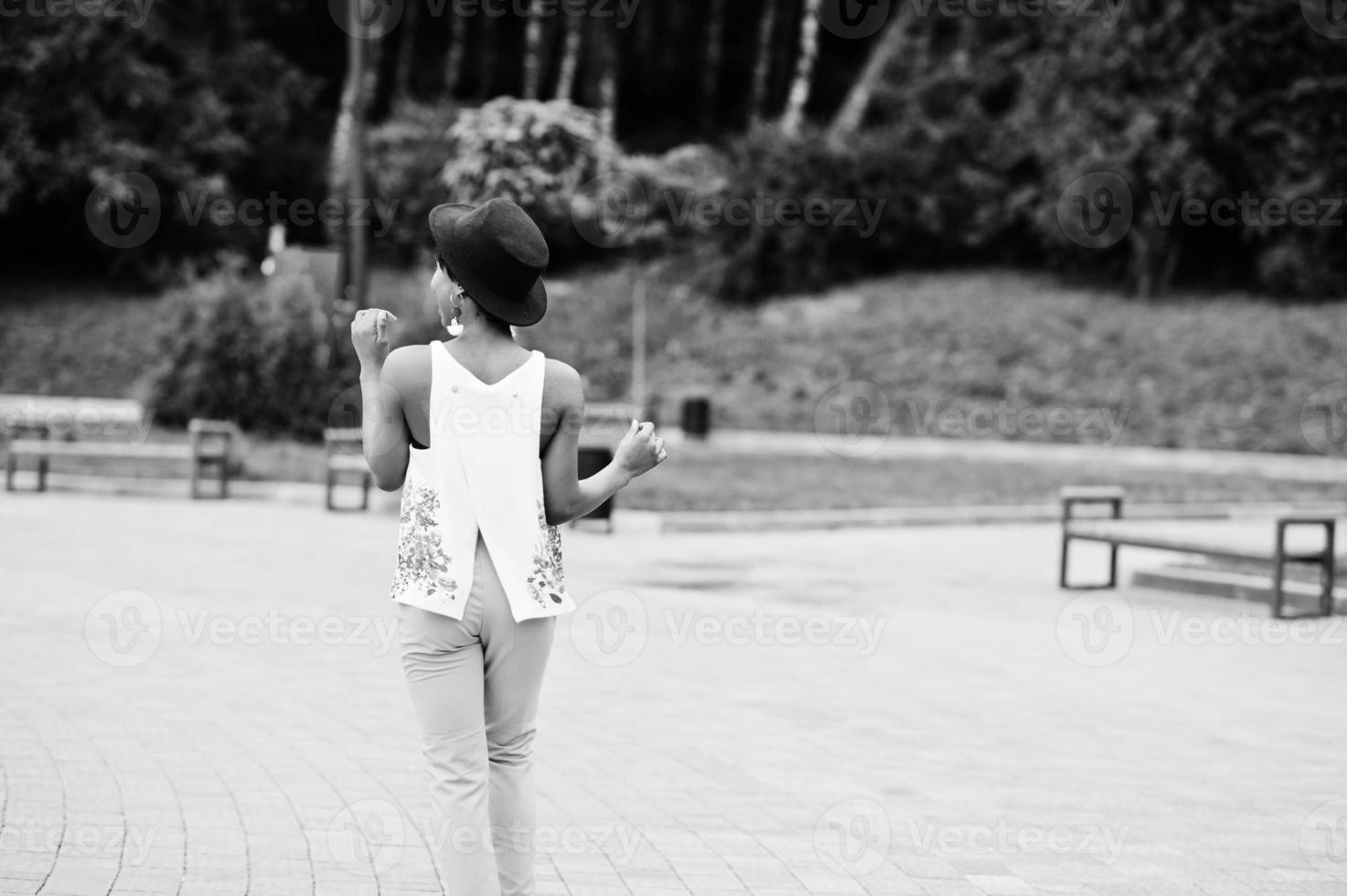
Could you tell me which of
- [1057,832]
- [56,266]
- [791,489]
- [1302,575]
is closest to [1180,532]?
[1302,575]

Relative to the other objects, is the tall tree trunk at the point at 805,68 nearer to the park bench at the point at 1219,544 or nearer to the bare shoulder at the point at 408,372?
the park bench at the point at 1219,544

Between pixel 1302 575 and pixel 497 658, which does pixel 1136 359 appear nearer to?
pixel 1302 575

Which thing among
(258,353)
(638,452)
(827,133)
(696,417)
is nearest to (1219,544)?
(638,452)

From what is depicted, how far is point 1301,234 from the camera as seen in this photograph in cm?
3038

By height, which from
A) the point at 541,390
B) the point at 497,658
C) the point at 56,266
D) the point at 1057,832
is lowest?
the point at 1057,832

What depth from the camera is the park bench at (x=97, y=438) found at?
1833cm

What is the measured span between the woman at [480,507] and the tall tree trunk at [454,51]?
40.7m

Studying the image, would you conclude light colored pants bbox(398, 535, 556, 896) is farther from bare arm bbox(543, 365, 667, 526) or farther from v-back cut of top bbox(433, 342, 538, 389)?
v-back cut of top bbox(433, 342, 538, 389)

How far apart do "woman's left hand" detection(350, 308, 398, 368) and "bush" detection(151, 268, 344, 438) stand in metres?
20.3

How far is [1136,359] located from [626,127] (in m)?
22.9

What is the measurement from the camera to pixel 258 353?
2339 centimetres

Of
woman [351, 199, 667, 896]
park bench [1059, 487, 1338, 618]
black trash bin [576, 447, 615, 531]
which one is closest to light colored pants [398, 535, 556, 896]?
woman [351, 199, 667, 896]

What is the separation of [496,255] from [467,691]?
0.98 metres

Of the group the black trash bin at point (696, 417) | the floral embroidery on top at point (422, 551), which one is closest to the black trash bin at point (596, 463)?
the black trash bin at point (696, 417)
